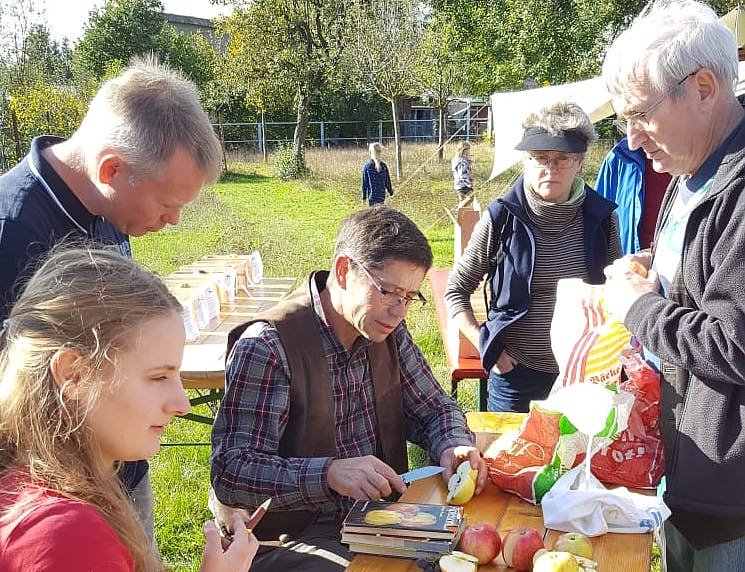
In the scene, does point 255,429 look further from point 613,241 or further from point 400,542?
point 613,241

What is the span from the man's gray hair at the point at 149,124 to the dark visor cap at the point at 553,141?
131 cm

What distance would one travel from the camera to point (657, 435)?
6.35ft

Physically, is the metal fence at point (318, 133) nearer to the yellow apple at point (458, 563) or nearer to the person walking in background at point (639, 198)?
the person walking in background at point (639, 198)

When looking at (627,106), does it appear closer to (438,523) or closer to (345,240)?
(345,240)

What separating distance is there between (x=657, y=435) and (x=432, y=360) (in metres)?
4.04

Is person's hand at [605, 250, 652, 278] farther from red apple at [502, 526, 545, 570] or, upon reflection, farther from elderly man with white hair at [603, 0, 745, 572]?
red apple at [502, 526, 545, 570]

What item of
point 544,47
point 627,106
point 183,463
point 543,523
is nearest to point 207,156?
point 627,106

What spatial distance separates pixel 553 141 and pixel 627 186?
4.28ft

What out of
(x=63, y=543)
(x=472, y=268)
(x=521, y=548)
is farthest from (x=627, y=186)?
(x=63, y=543)

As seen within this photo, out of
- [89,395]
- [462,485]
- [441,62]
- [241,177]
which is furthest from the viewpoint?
[241,177]

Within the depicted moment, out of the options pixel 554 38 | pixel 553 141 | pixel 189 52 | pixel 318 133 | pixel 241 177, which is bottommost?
pixel 241 177

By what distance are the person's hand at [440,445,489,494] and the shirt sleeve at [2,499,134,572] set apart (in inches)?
44.6

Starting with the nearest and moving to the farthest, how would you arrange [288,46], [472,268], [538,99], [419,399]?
[419,399] < [472,268] < [538,99] < [288,46]

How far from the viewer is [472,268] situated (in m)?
2.99
